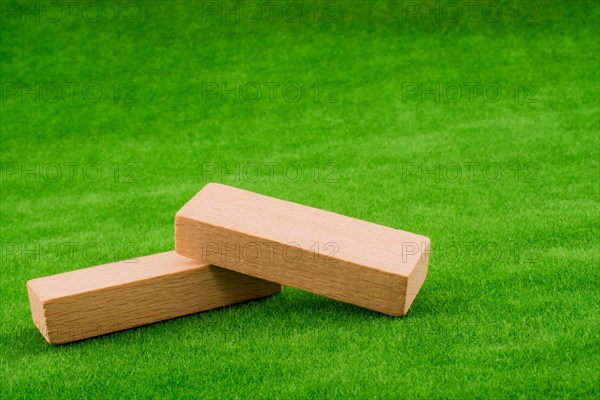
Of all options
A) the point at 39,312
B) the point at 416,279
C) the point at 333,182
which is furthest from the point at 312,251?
the point at 333,182

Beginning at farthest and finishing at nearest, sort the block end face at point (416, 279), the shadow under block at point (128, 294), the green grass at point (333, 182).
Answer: the shadow under block at point (128, 294) → the block end face at point (416, 279) → the green grass at point (333, 182)

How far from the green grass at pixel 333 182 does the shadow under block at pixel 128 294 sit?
0.07 metres

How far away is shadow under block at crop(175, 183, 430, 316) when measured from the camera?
10.6 ft

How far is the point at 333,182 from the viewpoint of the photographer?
5.62 meters

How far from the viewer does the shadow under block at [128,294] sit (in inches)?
132

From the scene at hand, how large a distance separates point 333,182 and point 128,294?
2.49 metres

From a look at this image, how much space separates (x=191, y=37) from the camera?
8602 mm

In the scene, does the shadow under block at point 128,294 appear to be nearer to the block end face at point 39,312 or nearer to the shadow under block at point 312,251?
the block end face at point 39,312

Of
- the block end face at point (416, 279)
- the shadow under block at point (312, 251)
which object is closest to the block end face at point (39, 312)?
the shadow under block at point (312, 251)

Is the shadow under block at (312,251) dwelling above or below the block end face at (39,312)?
above

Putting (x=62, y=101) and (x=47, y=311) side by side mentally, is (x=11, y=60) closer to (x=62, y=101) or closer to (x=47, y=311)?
(x=62, y=101)

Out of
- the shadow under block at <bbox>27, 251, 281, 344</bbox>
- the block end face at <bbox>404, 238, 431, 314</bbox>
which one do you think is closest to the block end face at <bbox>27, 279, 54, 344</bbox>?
the shadow under block at <bbox>27, 251, 281, 344</bbox>

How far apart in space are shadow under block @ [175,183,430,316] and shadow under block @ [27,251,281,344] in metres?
0.13

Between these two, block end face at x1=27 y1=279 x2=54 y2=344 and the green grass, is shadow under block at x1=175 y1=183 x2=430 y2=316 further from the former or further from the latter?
block end face at x1=27 y1=279 x2=54 y2=344
